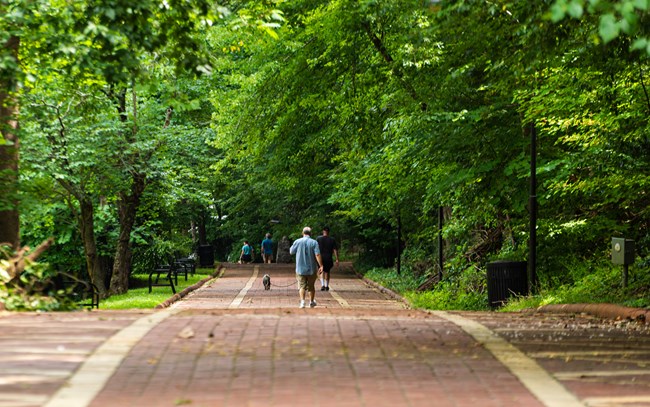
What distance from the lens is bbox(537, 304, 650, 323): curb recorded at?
13.8m

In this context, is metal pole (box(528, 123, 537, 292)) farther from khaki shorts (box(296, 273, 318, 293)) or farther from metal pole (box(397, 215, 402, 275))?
metal pole (box(397, 215, 402, 275))

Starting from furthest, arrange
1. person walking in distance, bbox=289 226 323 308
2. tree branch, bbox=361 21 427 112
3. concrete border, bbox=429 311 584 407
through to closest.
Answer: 1. tree branch, bbox=361 21 427 112
2. person walking in distance, bbox=289 226 323 308
3. concrete border, bbox=429 311 584 407

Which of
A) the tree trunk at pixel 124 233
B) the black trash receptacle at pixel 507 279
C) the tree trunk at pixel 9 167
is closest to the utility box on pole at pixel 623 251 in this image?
the black trash receptacle at pixel 507 279

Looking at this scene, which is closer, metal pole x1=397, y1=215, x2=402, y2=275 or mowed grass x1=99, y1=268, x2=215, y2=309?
mowed grass x1=99, y1=268, x2=215, y2=309

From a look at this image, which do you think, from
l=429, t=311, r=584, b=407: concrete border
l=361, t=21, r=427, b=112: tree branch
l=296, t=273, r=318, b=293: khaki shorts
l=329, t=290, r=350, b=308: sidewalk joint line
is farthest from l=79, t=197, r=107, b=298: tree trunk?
l=429, t=311, r=584, b=407: concrete border

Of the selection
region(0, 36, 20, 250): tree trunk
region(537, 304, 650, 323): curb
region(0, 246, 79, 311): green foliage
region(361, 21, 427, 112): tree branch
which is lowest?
region(537, 304, 650, 323): curb

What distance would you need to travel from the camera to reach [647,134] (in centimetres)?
1662

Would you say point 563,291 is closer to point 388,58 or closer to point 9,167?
point 9,167

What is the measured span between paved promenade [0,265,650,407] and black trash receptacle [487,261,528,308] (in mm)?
7434

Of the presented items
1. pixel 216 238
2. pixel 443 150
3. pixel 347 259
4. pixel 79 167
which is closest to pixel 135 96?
pixel 79 167

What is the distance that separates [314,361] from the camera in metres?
8.77

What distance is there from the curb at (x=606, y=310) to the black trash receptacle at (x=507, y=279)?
3.11 meters

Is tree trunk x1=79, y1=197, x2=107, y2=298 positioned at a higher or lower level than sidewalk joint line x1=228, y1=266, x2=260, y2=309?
higher

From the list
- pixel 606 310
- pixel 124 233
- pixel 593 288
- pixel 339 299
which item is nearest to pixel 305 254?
pixel 339 299
